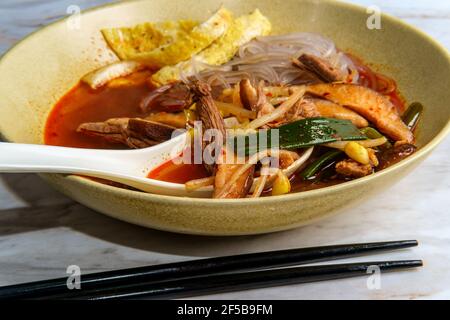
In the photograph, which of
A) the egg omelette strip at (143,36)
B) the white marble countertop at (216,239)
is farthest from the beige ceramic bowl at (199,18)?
the white marble countertop at (216,239)

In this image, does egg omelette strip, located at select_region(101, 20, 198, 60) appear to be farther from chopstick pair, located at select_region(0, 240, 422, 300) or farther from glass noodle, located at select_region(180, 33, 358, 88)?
chopstick pair, located at select_region(0, 240, 422, 300)

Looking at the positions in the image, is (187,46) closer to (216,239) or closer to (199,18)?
(199,18)

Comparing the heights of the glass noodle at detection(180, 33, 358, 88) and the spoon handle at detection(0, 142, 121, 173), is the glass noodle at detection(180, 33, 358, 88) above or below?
above

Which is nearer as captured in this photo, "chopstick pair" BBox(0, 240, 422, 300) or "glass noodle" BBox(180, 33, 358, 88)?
"chopstick pair" BBox(0, 240, 422, 300)

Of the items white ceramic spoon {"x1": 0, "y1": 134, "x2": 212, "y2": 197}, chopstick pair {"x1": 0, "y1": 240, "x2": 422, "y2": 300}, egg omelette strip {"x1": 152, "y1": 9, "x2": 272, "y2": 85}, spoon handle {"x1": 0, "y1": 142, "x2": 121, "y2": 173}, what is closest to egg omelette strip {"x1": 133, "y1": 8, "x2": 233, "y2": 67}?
egg omelette strip {"x1": 152, "y1": 9, "x2": 272, "y2": 85}

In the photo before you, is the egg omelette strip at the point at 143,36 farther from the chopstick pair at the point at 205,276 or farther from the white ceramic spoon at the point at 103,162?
the chopstick pair at the point at 205,276
